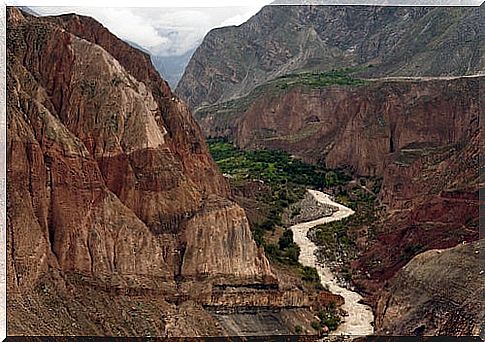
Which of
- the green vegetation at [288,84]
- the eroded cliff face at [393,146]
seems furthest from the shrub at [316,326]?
the green vegetation at [288,84]

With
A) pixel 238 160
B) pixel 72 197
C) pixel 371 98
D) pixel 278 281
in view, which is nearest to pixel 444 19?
pixel 371 98

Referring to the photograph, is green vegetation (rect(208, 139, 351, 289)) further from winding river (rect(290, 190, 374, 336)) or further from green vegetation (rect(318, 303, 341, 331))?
green vegetation (rect(318, 303, 341, 331))

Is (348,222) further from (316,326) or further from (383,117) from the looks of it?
(383,117)

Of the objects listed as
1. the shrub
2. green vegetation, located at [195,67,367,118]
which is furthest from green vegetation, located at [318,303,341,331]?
green vegetation, located at [195,67,367,118]

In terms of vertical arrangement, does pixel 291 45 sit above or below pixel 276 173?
above

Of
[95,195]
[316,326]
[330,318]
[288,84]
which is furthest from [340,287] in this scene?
[288,84]

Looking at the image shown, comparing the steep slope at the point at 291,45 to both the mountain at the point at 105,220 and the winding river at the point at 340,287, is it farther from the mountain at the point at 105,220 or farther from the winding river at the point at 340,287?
the mountain at the point at 105,220

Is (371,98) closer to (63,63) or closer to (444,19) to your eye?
(444,19)
